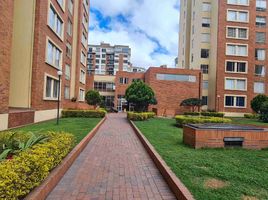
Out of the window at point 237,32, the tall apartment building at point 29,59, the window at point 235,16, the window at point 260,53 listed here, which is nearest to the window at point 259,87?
the window at point 260,53

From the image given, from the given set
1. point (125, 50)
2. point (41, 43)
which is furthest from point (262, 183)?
point (125, 50)

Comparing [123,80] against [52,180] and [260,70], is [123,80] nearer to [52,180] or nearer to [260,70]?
[260,70]

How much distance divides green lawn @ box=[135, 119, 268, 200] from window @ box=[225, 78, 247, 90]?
1460 inches

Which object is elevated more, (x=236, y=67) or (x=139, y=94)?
(x=236, y=67)

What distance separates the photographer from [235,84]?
44688 mm

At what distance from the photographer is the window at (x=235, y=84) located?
44594 mm

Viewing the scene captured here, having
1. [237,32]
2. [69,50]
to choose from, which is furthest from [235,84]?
[69,50]

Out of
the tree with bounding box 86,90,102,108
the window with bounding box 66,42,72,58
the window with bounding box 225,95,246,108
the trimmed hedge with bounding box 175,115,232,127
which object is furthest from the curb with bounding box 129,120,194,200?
the window with bounding box 225,95,246,108

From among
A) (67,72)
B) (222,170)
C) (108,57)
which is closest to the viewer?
(222,170)

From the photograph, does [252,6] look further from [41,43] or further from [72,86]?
[41,43]

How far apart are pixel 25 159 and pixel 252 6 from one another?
50153 mm

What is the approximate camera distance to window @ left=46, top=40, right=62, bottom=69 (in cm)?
2084

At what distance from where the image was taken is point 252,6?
45.7 metres

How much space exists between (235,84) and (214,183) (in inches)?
1672
